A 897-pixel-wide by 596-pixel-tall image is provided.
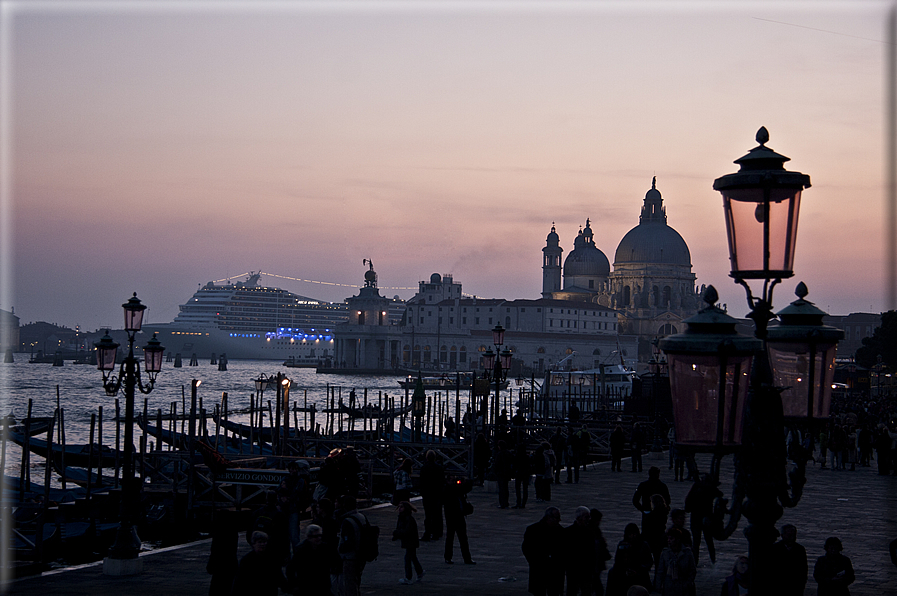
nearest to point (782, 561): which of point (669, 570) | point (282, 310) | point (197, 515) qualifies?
point (669, 570)

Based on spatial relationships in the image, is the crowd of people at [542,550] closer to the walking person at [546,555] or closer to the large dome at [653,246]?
the walking person at [546,555]

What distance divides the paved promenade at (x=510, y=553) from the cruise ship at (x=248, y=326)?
345 feet

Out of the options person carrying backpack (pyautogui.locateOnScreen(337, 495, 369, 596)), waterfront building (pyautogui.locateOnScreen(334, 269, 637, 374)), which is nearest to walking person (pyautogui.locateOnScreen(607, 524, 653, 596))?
person carrying backpack (pyautogui.locateOnScreen(337, 495, 369, 596))

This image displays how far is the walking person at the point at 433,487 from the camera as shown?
9.15m

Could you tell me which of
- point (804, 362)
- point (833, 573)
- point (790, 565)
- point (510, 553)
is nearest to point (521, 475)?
point (510, 553)

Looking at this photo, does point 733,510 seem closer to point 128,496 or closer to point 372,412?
point 128,496

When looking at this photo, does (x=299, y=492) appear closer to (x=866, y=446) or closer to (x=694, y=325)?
(x=694, y=325)

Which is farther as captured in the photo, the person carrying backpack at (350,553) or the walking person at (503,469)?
the walking person at (503,469)

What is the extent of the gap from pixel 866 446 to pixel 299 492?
13609 mm

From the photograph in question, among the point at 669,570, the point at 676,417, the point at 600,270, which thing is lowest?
the point at 669,570

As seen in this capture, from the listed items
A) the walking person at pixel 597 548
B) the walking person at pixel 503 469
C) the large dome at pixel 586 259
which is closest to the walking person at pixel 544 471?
the walking person at pixel 503 469

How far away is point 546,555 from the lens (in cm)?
639

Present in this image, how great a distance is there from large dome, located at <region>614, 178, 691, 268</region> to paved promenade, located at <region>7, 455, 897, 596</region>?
8881 centimetres

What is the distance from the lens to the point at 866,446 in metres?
18.9
